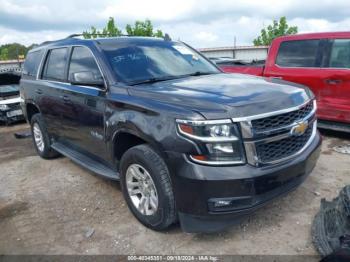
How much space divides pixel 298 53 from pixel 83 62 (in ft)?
12.9

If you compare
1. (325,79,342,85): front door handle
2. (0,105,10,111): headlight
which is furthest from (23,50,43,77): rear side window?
(325,79,342,85): front door handle

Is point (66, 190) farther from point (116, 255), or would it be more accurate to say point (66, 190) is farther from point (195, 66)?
point (195, 66)

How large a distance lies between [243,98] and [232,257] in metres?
1.36

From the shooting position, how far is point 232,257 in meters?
2.97

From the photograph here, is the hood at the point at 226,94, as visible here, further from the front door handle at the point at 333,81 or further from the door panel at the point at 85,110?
the front door handle at the point at 333,81

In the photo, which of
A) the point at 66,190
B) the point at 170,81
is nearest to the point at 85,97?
the point at 170,81

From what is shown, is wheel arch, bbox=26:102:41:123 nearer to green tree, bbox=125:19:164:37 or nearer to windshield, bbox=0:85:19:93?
windshield, bbox=0:85:19:93

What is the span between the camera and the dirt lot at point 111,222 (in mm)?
3176

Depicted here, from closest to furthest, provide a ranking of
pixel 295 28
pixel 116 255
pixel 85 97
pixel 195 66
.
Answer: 1. pixel 116 255
2. pixel 85 97
3. pixel 195 66
4. pixel 295 28

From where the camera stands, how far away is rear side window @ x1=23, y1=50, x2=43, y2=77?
5.75 metres

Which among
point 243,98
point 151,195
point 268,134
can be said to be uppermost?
point 243,98

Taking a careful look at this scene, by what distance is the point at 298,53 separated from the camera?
247 inches

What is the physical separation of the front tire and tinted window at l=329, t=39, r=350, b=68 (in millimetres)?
4005

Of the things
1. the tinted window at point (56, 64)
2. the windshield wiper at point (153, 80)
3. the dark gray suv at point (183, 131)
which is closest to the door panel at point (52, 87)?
the tinted window at point (56, 64)
